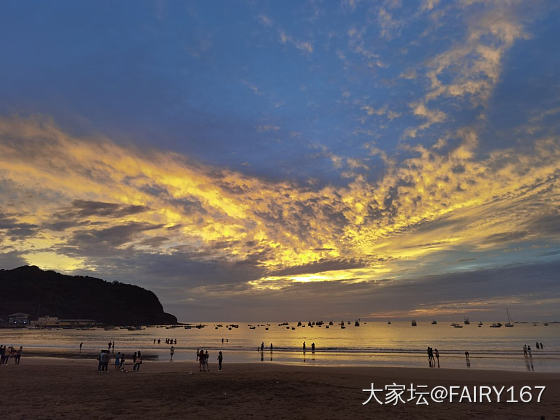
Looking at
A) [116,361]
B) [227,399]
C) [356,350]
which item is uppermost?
[116,361]

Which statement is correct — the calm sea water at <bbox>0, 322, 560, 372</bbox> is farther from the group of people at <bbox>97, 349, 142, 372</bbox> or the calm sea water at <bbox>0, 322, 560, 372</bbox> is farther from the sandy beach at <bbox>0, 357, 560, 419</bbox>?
the sandy beach at <bbox>0, 357, 560, 419</bbox>

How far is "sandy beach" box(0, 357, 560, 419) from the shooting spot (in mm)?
16016

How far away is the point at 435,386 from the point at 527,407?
24.2 ft

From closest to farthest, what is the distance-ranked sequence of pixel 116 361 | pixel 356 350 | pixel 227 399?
1. pixel 227 399
2. pixel 116 361
3. pixel 356 350

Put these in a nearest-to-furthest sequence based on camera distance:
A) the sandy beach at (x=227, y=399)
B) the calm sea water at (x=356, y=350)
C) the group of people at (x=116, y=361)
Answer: the sandy beach at (x=227, y=399)
the group of people at (x=116, y=361)
the calm sea water at (x=356, y=350)

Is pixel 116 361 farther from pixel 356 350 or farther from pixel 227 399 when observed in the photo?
pixel 356 350

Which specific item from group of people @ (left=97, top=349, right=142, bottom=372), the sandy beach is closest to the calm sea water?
group of people @ (left=97, top=349, right=142, bottom=372)

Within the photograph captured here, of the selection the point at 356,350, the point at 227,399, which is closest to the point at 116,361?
the point at 227,399

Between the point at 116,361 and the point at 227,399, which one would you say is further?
the point at 116,361

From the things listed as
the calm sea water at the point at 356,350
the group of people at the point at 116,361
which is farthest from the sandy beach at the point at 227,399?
the calm sea water at the point at 356,350

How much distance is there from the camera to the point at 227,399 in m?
19.1

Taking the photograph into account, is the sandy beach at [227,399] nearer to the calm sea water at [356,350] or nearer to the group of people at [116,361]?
the group of people at [116,361]

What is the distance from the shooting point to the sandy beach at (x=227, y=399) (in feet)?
52.5

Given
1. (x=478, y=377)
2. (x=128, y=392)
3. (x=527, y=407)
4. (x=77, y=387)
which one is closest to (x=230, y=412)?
(x=128, y=392)
